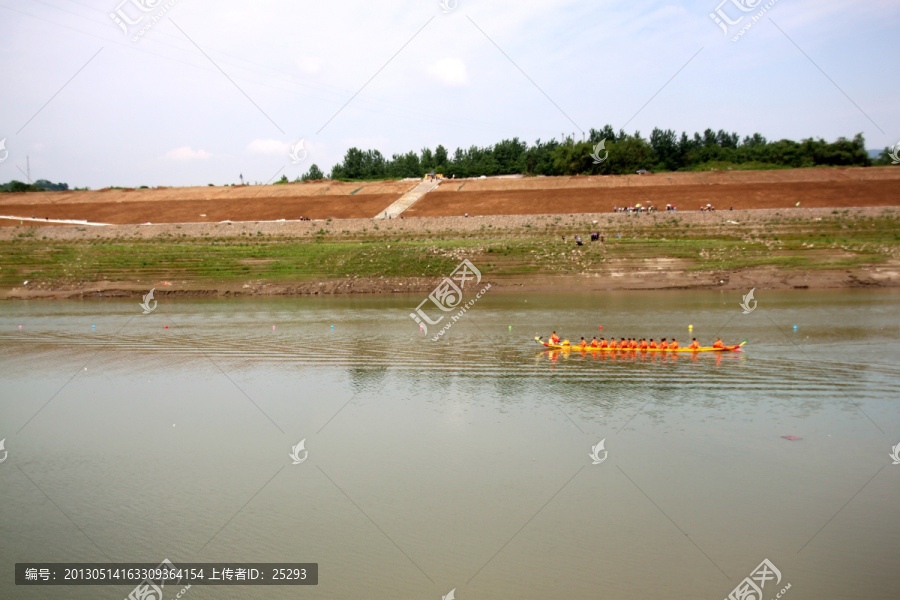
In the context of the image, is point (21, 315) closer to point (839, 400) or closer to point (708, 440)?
point (708, 440)

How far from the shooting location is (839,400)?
2112 cm

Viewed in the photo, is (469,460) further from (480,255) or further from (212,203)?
(212,203)

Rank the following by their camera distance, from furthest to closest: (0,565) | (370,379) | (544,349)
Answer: (544,349) → (370,379) → (0,565)

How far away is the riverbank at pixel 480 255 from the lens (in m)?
46.5

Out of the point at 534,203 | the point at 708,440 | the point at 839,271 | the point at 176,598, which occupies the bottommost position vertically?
the point at 176,598

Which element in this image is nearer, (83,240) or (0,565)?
(0,565)

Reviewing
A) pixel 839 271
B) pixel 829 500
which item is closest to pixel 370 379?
pixel 829 500

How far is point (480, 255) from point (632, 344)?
24371 millimetres

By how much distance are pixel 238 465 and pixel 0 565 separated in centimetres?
581

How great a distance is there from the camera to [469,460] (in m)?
17.9

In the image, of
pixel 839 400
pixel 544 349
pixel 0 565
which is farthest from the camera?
pixel 544 349
